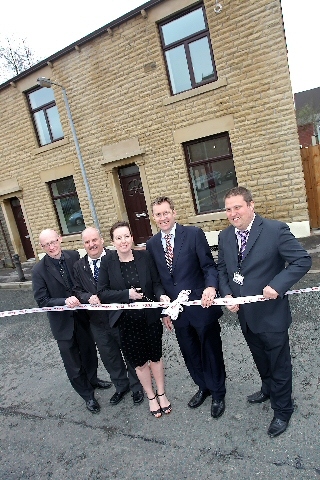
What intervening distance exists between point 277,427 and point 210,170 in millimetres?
7537

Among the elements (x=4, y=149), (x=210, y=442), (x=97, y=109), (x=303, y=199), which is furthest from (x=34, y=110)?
(x=210, y=442)

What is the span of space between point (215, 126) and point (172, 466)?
7878mm

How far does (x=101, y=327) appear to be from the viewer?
12.2ft

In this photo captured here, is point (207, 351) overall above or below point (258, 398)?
above

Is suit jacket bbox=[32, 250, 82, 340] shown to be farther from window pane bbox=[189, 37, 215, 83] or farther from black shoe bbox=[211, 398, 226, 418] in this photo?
window pane bbox=[189, 37, 215, 83]

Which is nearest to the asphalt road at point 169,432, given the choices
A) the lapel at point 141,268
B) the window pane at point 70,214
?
the lapel at point 141,268

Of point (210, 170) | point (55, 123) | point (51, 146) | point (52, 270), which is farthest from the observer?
point (55, 123)

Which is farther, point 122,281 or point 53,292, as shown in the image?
point 53,292

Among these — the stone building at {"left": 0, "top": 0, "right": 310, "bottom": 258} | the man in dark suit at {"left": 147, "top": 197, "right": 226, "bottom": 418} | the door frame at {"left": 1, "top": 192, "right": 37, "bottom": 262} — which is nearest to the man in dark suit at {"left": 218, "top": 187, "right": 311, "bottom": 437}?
the man in dark suit at {"left": 147, "top": 197, "right": 226, "bottom": 418}

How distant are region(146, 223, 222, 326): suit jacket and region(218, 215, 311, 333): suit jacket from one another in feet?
0.88

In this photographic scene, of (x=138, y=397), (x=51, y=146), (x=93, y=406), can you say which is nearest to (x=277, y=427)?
(x=138, y=397)

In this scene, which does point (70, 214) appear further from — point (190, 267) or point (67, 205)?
point (190, 267)

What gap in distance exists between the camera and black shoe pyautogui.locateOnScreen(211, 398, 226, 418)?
3152 mm

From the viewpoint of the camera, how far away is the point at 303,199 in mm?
8250
